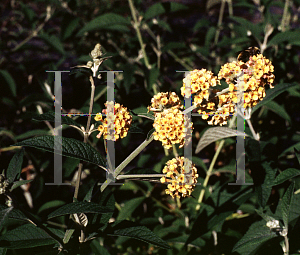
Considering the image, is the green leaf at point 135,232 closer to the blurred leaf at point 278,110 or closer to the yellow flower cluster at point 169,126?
the yellow flower cluster at point 169,126

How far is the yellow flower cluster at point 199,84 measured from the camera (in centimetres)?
101

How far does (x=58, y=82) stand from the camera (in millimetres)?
1942

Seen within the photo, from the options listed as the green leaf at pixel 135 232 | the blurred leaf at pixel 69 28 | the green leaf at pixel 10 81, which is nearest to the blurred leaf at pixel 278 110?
the green leaf at pixel 135 232

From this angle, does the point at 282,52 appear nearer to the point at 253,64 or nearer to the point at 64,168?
the point at 253,64

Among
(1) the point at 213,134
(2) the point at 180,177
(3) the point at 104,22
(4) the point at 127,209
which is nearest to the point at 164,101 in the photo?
(2) the point at 180,177

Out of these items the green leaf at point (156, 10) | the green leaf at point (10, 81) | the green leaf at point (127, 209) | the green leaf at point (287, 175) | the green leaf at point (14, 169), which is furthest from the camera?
the green leaf at point (10, 81)

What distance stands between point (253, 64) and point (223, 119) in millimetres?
216

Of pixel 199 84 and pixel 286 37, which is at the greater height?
pixel 286 37

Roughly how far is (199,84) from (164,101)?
129 millimetres

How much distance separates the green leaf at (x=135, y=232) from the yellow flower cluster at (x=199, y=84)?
486mm

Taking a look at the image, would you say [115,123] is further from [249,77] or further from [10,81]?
[10,81]

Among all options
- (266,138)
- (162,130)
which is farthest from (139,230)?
(266,138)

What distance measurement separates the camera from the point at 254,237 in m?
1.25

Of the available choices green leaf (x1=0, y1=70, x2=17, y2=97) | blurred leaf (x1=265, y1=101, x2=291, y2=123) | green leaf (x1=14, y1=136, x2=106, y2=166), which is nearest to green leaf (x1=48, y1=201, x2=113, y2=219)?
green leaf (x1=14, y1=136, x2=106, y2=166)
